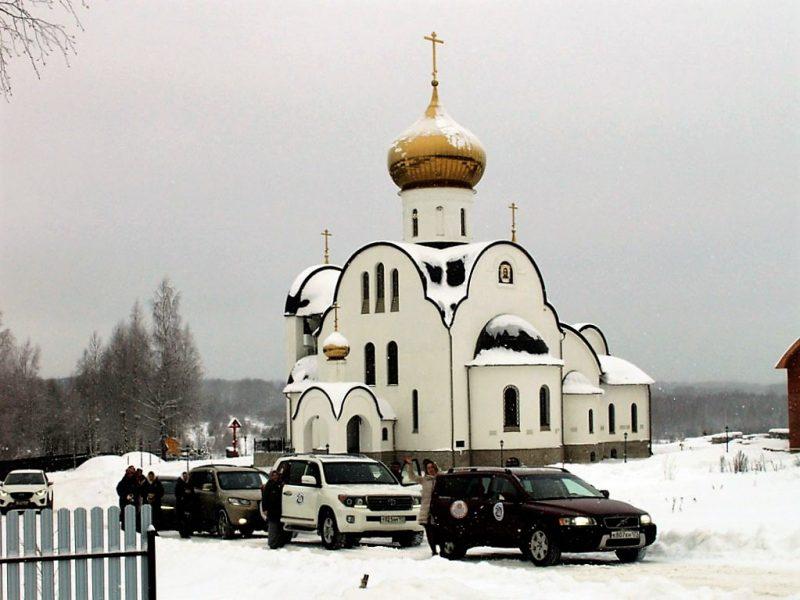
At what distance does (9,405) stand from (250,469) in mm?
46591

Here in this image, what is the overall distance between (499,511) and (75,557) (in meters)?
8.11

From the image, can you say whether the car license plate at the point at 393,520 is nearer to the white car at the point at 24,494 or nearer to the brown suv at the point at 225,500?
the brown suv at the point at 225,500

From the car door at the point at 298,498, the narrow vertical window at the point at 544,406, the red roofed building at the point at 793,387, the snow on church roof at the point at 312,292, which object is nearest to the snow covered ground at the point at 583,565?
the car door at the point at 298,498

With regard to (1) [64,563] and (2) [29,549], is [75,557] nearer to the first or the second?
(1) [64,563]

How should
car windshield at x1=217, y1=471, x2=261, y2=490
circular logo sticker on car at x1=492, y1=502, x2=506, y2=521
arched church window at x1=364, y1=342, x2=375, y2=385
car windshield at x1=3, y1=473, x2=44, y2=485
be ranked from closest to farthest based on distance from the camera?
circular logo sticker on car at x1=492, y1=502, x2=506, y2=521, car windshield at x1=217, y1=471, x2=261, y2=490, car windshield at x1=3, y1=473, x2=44, y2=485, arched church window at x1=364, y1=342, x2=375, y2=385

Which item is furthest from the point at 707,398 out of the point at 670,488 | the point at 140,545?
the point at 140,545

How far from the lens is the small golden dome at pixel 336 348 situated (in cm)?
4250

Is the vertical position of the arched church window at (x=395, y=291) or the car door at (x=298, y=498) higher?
the arched church window at (x=395, y=291)

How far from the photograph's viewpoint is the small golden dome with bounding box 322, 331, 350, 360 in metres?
42.5

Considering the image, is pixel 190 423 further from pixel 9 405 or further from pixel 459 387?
pixel 459 387

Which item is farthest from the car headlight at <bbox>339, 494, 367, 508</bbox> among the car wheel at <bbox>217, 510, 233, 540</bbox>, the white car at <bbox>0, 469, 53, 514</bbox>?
the white car at <bbox>0, 469, 53, 514</bbox>

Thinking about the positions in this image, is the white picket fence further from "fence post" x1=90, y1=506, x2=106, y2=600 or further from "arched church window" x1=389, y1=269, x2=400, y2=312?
"arched church window" x1=389, y1=269, x2=400, y2=312

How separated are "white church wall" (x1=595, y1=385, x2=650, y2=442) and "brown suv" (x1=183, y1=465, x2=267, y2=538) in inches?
1011

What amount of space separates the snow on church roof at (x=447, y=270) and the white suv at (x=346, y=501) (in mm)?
20610
